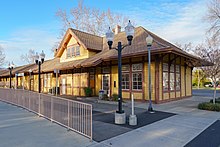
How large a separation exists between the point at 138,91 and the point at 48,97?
7636 mm

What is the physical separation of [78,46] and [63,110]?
1436 centimetres

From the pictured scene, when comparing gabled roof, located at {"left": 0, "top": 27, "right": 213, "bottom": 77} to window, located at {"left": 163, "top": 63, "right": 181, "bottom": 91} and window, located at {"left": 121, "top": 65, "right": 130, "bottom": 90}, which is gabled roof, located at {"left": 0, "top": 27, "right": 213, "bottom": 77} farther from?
window, located at {"left": 163, "top": 63, "right": 181, "bottom": 91}

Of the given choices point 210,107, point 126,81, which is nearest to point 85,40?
point 126,81

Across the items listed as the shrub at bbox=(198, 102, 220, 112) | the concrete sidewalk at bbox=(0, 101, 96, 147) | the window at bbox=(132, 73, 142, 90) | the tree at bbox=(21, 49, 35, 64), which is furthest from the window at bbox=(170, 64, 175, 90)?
the tree at bbox=(21, 49, 35, 64)

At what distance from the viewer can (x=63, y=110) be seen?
6570mm

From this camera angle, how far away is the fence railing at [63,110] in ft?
18.7

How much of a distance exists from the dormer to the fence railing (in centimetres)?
962

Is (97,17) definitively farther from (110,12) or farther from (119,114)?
(119,114)

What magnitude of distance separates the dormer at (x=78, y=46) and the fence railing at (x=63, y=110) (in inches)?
379

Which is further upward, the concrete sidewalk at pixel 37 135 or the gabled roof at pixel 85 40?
the gabled roof at pixel 85 40

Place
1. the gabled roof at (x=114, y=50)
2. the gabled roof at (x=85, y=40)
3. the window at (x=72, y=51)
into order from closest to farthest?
1. the gabled roof at (x=114, y=50)
2. the gabled roof at (x=85, y=40)
3. the window at (x=72, y=51)

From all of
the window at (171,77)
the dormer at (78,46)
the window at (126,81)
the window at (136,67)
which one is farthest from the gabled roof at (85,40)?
the window at (171,77)

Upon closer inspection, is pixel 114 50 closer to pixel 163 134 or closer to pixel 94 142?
pixel 163 134

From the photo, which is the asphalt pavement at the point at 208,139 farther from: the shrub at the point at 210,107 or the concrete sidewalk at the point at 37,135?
the shrub at the point at 210,107
